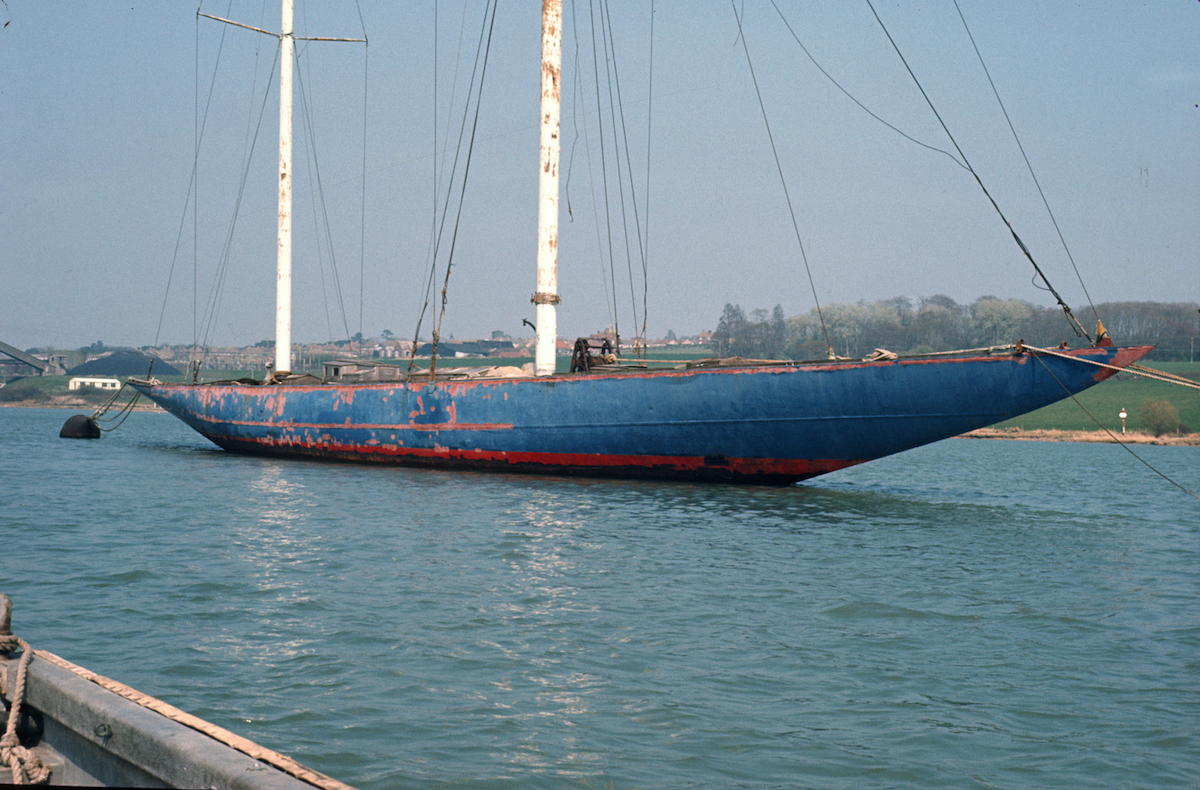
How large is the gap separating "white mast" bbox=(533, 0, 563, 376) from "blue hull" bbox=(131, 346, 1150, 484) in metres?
1.70

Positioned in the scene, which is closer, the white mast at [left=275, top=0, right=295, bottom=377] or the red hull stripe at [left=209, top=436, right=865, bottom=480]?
the red hull stripe at [left=209, top=436, right=865, bottom=480]

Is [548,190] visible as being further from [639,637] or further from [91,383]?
[91,383]

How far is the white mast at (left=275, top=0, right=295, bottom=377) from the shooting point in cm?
2559

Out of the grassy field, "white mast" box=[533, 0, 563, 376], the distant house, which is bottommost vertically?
the grassy field

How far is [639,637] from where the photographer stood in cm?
652

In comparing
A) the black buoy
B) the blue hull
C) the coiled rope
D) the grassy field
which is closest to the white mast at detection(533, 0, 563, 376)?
the blue hull

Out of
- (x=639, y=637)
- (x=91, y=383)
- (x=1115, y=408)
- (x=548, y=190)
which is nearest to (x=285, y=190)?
(x=548, y=190)

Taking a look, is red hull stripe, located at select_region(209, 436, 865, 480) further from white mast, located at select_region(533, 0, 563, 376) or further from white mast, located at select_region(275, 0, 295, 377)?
white mast, located at select_region(275, 0, 295, 377)

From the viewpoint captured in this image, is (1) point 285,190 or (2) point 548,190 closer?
(2) point 548,190

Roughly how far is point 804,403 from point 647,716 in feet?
35.0

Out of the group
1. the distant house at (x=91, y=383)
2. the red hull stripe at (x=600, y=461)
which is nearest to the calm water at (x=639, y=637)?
the red hull stripe at (x=600, y=461)

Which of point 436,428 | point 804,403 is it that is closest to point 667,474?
point 804,403

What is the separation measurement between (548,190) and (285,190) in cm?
1083

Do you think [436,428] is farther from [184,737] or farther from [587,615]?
[184,737]
